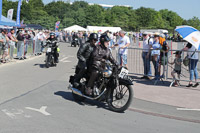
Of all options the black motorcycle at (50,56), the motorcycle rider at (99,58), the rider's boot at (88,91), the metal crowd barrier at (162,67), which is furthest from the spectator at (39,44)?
the motorcycle rider at (99,58)

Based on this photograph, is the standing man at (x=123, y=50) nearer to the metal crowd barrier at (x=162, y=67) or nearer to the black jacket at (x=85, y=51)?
the metal crowd barrier at (x=162, y=67)

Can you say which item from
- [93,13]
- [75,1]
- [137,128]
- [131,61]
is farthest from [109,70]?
[75,1]

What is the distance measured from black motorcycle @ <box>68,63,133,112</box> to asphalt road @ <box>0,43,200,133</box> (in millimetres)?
232

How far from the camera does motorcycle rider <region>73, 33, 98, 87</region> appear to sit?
7.53m

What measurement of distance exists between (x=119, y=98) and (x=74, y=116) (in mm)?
1196

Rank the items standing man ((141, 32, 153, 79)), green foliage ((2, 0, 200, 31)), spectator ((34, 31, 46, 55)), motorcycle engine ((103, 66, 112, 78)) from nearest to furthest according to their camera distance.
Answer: motorcycle engine ((103, 66, 112, 78)) < standing man ((141, 32, 153, 79)) < spectator ((34, 31, 46, 55)) < green foliage ((2, 0, 200, 31))

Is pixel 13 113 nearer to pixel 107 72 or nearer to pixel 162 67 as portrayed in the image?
pixel 107 72

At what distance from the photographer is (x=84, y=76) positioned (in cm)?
777

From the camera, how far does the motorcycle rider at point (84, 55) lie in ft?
24.7

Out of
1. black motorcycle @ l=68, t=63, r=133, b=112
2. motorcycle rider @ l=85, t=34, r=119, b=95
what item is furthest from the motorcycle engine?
motorcycle rider @ l=85, t=34, r=119, b=95

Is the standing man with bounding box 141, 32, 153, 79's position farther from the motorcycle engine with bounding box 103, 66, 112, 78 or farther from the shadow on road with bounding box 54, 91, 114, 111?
the motorcycle engine with bounding box 103, 66, 112, 78

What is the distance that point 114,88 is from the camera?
7.05 m

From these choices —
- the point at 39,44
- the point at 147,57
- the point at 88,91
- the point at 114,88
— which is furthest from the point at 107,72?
the point at 39,44

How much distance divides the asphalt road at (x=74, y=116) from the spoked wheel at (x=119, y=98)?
0.50ft
